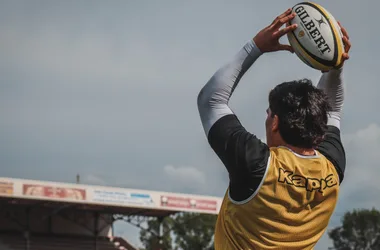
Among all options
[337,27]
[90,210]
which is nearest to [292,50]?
[337,27]

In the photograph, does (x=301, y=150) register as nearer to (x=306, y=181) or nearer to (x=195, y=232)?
(x=306, y=181)

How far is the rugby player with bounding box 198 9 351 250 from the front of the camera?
11.4 ft

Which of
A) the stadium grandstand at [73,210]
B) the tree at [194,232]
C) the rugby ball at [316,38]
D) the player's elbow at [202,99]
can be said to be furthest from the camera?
the tree at [194,232]

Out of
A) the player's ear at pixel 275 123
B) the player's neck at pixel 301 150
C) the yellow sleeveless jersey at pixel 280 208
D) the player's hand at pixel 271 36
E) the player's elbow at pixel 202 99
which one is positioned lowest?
the yellow sleeveless jersey at pixel 280 208

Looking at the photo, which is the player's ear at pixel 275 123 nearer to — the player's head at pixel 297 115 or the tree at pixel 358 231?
the player's head at pixel 297 115

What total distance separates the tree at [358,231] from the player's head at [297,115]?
84.1 metres

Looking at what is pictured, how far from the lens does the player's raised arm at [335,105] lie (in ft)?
12.9

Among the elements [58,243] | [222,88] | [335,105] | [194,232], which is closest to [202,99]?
[222,88]

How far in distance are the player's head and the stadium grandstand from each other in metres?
32.3

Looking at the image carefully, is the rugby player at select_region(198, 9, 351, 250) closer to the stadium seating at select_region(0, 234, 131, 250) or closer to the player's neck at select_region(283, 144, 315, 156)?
the player's neck at select_region(283, 144, 315, 156)

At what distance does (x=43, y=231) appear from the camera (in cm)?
4019

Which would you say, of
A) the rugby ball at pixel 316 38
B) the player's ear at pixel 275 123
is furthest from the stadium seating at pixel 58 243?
the player's ear at pixel 275 123

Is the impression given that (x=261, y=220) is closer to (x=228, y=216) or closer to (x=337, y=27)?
(x=228, y=216)

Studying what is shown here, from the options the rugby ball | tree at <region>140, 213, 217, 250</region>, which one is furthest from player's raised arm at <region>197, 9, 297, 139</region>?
tree at <region>140, 213, 217, 250</region>
